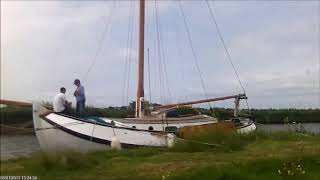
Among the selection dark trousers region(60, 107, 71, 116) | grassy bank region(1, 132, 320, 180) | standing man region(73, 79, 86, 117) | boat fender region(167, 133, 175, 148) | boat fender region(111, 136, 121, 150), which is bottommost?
boat fender region(111, 136, 121, 150)

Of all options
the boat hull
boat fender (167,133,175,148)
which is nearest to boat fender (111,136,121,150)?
the boat hull

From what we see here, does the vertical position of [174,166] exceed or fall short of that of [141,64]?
it falls short

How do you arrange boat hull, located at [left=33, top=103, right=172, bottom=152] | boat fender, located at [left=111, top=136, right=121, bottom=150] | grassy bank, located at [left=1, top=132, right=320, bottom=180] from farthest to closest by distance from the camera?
boat hull, located at [left=33, top=103, right=172, bottom=152], boat fender, located at [left=111, top=136, right=121, bottom=150], grassy bank, located at [left=1, top=132, right=320, bottom=180]

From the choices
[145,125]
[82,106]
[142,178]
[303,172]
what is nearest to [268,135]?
[145,125]

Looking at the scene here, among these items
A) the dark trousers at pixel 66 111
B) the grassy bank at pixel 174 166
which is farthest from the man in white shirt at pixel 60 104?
the grassy bank at pixel 174 166

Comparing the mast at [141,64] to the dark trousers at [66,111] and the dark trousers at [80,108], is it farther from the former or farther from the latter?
the dark trousers at [66,111]

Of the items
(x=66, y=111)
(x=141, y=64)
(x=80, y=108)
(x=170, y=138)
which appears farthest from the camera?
(x=141, y=64)

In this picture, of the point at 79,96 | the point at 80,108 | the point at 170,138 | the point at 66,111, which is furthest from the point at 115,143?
the point at 66,111

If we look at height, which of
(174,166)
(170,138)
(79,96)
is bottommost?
(170,138)

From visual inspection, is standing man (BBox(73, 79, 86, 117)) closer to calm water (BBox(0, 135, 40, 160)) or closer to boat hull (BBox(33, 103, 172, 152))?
boat hull (BBox(33, 103, 172, 152))

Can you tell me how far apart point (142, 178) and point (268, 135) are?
937cm

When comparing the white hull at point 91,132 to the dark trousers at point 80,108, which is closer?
the white hull at point 91,132

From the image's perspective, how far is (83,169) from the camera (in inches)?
400

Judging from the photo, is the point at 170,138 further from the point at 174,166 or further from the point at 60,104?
the point at 174,166
